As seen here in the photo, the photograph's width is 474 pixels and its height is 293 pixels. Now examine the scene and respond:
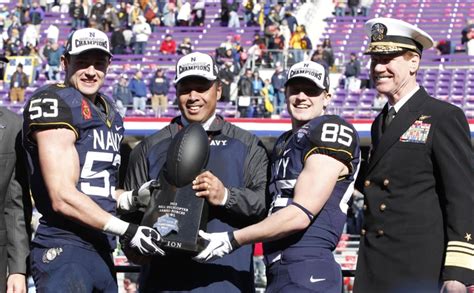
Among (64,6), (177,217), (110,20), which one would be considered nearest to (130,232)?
(177,217)

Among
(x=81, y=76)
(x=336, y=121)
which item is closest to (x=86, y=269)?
(x=81, y=76)

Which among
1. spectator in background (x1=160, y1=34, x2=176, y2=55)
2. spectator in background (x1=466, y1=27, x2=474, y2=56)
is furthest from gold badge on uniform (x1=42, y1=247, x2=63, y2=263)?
spectator in background (x1=160, y1=34, x2=176, y2=55)

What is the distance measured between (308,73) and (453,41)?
21.0 m

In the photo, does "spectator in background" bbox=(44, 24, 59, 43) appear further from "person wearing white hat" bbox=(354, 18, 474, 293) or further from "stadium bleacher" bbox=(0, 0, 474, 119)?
"person wearing white hat" bbox=(354, 18, 474, 293)

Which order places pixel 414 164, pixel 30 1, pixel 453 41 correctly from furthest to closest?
1. pixel 30 1
2. pixel 453 41
3. pixel 414 164

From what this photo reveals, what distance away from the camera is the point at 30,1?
102 feet

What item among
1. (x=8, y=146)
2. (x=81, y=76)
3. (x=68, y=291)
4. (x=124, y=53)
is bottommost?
(x=124, y=53)

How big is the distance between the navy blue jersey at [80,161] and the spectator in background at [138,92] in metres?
16.2

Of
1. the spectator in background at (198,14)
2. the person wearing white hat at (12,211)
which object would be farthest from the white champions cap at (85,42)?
the spectator in background at (198,14)

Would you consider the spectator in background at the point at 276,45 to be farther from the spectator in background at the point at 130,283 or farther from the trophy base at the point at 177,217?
the trophy base at the point at 177,217

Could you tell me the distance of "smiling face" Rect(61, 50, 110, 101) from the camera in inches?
214

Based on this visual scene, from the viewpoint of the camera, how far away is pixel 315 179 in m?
5.03

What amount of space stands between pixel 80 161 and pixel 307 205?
45.0 inches

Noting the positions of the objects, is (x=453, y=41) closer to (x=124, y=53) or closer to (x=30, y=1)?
(x=124, y=53)
